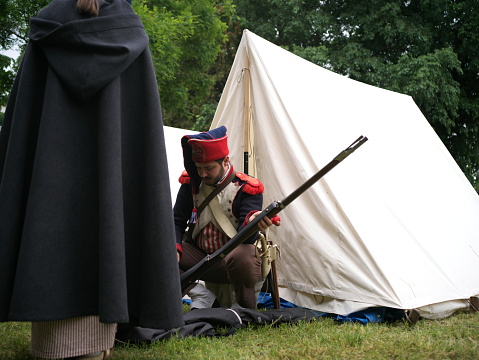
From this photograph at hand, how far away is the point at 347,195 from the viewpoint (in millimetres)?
3551

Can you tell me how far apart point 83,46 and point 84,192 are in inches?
21.7

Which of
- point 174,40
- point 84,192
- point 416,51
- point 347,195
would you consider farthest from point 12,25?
point 416,51

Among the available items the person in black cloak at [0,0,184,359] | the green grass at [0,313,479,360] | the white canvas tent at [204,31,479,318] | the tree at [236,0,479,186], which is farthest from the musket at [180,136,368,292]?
the tree at [236,0,479,186]

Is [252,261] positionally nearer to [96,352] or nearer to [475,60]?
[96,352]

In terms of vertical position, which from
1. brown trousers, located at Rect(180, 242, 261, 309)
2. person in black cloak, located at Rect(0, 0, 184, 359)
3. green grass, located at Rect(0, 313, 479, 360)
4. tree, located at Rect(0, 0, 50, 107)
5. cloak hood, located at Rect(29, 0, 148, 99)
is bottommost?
green grass, located at Rect(0, 313, 479, 360)

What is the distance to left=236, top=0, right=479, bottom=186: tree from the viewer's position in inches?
452

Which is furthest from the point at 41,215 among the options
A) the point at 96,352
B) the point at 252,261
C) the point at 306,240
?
the point at 306,240

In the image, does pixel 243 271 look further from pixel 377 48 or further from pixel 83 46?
pixel 377 48

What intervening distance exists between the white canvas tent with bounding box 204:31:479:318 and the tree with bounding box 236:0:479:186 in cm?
740

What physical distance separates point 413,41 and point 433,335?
1111 centimetres

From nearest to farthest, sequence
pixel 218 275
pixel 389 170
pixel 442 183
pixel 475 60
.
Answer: pixel 218 275 < pixel 389 170 < pixel 442 183 < pixel 475 60

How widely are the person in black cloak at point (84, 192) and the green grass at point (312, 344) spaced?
0.51 metres

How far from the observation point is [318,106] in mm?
4023

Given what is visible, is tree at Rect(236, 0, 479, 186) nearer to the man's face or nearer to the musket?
the man's face
